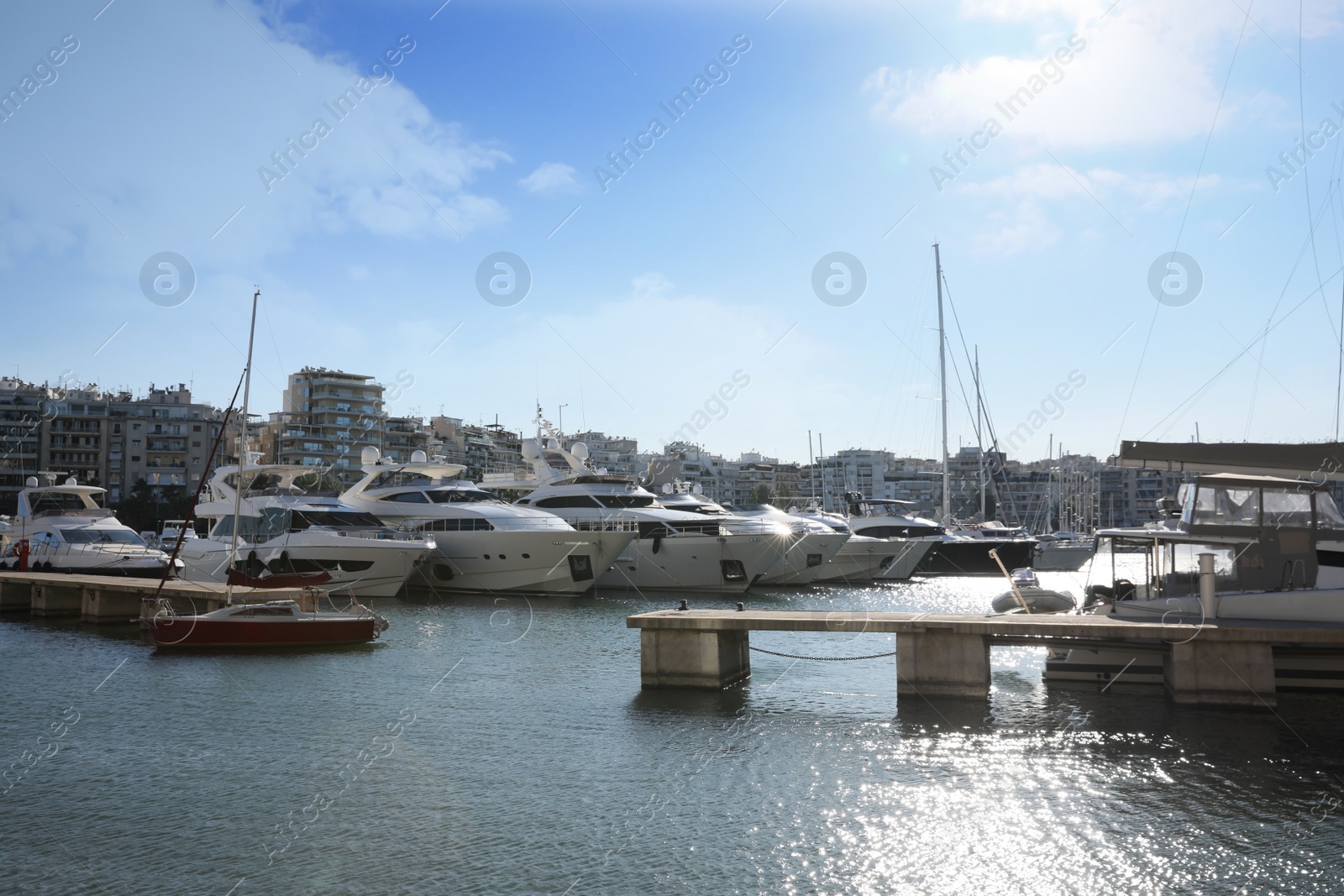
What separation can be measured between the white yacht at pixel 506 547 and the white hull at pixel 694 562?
1.73 m

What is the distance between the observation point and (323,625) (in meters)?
22.2

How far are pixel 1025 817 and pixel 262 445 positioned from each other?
352ft

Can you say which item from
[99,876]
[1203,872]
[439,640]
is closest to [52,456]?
[439,640]

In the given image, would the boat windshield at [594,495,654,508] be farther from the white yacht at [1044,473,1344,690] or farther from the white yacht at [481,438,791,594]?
the white yacht at [1044,473,1344,690]

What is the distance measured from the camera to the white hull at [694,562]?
37.0 m

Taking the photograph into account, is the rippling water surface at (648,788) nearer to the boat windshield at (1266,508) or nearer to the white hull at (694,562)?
the boat windshield at (1266,508)

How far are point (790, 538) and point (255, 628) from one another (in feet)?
71.5

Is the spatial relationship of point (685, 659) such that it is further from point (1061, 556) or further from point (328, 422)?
point (328, 422)

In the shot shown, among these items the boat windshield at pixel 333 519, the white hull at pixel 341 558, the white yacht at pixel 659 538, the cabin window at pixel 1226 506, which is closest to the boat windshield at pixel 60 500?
the white hull at pixel 341 558

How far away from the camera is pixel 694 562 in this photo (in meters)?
37.5

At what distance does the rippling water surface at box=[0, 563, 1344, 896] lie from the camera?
8.98 meters

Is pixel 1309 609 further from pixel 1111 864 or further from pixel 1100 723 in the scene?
pixel 1111 864

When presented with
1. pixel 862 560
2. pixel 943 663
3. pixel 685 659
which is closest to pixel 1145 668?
pixel 943 663

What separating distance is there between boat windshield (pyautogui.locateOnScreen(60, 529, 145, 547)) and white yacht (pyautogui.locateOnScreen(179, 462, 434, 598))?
4509mm
